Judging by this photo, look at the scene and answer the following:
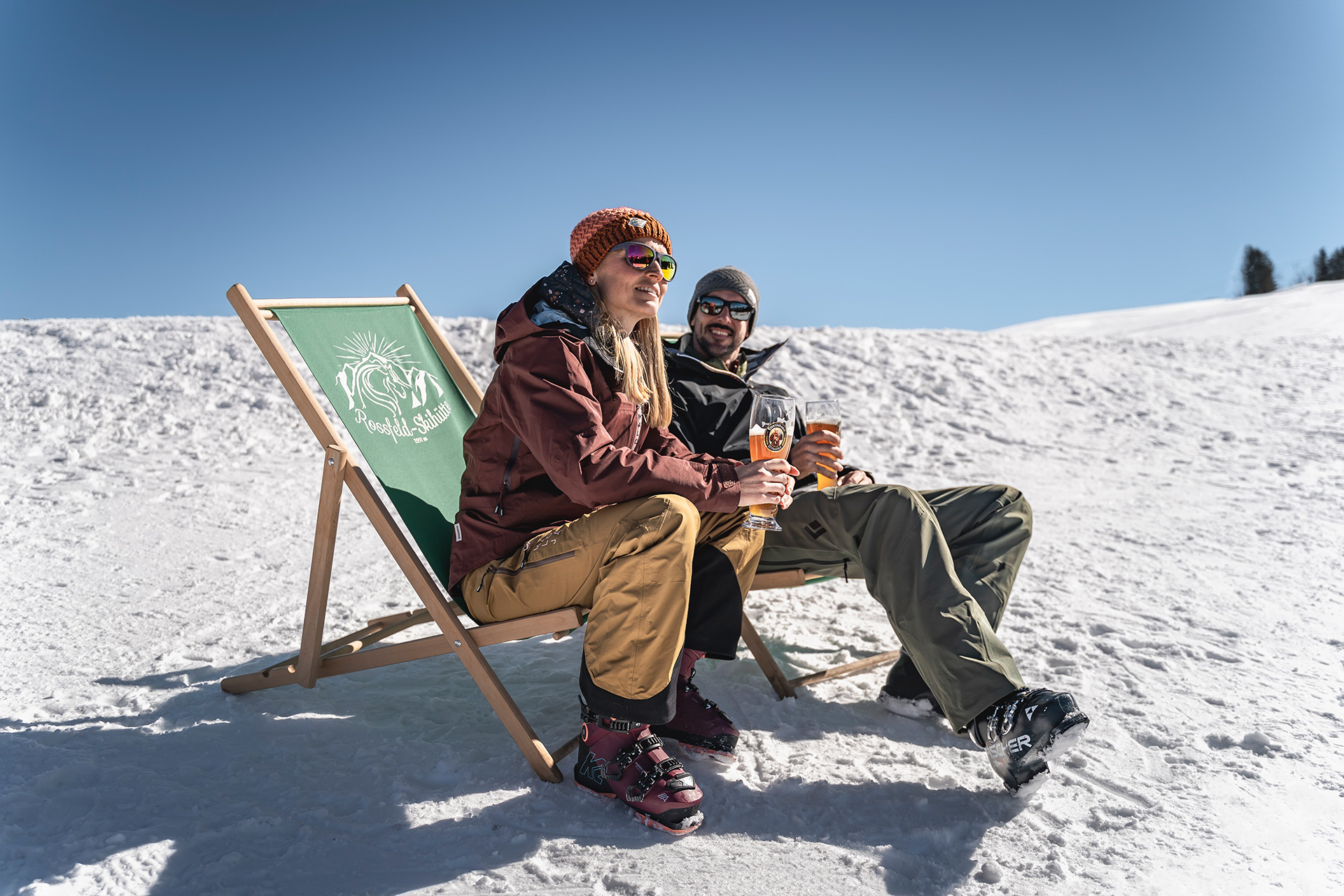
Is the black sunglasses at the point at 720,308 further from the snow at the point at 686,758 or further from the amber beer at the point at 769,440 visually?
the snow at the point at 686,758

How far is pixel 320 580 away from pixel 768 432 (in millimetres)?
1534

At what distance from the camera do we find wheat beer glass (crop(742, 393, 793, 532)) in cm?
231

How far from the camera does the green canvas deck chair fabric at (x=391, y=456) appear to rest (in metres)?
2.40

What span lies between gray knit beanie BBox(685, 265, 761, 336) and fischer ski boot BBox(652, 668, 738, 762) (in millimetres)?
1356

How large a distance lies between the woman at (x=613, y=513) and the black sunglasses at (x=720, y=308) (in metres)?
0.68

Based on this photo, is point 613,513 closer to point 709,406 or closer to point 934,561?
point 934,561

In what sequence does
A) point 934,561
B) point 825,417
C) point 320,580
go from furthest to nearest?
point 320,580
point 825,417
point 934,561

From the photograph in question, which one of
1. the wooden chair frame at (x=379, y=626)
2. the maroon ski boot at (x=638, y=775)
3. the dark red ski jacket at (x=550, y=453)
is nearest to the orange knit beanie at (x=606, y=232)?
the dark red ski jacket at (x=550, y=453)

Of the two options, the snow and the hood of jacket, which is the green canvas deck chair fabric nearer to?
the snow

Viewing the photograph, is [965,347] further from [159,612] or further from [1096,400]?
[159,612]

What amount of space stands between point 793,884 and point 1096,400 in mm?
8815

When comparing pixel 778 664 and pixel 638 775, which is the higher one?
pixel 638 775

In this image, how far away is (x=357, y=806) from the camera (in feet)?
7.42

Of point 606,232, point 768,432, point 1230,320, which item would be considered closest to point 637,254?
point 606,232
